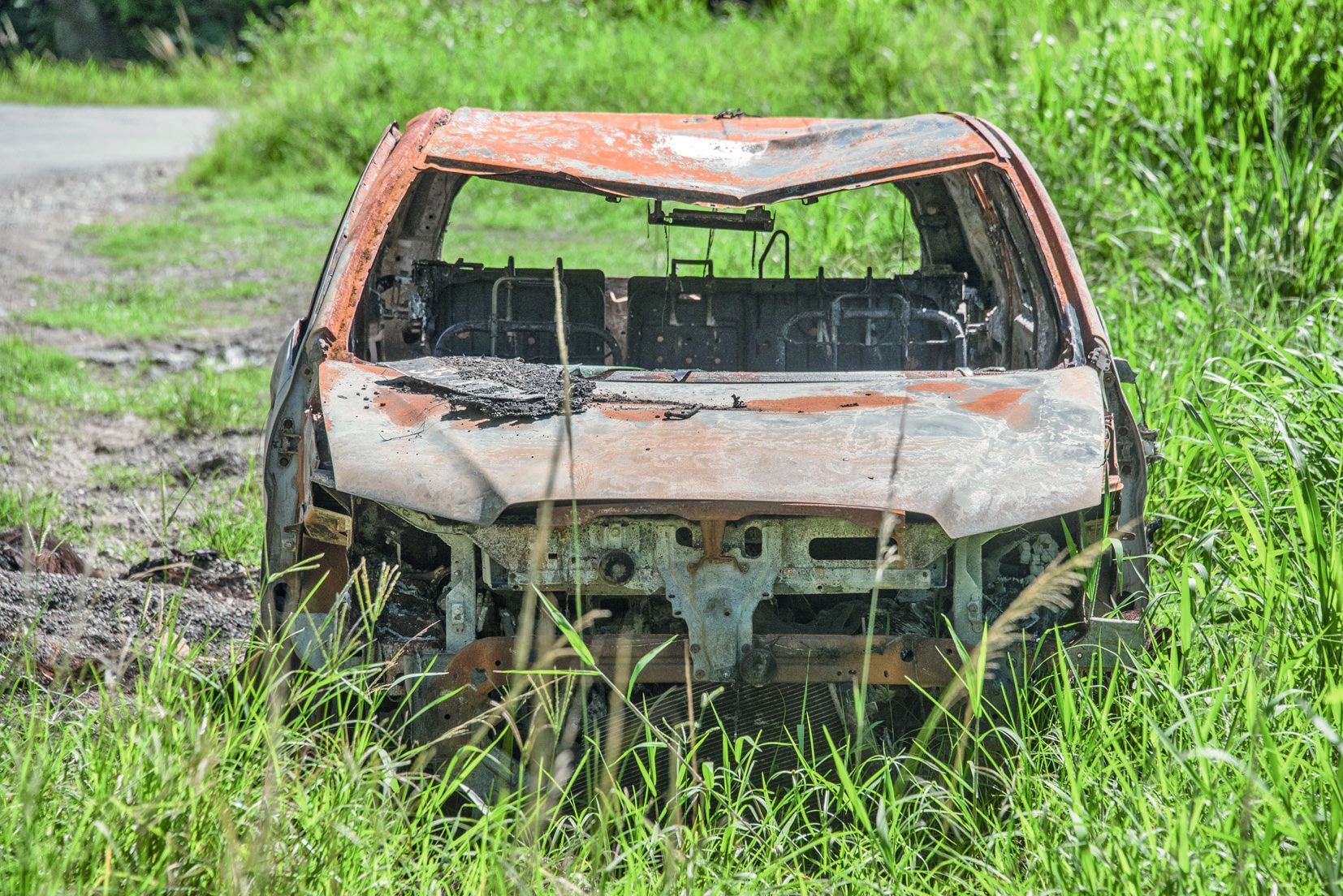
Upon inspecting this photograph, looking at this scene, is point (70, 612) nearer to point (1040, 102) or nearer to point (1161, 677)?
point (1161, 677)

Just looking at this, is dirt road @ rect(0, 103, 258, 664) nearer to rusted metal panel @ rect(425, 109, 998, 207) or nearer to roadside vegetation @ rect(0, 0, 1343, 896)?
roadside vegetation @ rect(0, 0, 1343, 896)

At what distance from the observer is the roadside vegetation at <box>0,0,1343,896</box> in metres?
2.08

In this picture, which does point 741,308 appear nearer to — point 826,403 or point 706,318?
point 706,318

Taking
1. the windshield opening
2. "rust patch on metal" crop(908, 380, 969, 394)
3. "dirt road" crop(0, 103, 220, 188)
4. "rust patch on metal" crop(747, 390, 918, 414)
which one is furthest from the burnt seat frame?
"dirt road" crop(0, 103, 220, 188)

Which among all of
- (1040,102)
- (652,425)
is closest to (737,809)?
(652,425)

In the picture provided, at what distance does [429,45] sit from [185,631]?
38.3 ft

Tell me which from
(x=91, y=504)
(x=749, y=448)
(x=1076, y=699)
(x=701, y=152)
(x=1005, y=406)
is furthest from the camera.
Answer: (x=91, y=504)

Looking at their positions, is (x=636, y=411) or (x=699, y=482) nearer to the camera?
(x=699, y=482)

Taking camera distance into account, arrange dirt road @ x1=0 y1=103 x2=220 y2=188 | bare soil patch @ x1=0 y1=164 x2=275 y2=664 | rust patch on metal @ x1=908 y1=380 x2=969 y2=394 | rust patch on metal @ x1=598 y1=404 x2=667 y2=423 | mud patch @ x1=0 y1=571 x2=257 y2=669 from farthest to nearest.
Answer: dirt road @ x1=0 y1=103 x2=220 y2=188
bare soil patch @ x1=0 y1=164 x2=275 y2=664
mud patch @ x1=0 y1=571 x2=257 y2=669
rust patch on metal @ x1=908 y1=380 x2=969 y2=394
rust patch on metal @ x1=598 y1=404 x2=667 y2=423

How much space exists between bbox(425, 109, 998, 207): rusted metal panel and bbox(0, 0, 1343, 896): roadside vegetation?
997 mm

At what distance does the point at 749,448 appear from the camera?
2.72 metres

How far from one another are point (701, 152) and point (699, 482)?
1480mm

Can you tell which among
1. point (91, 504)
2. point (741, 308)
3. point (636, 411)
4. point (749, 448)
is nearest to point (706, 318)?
point (741, 308)

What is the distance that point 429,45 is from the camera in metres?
14.0
